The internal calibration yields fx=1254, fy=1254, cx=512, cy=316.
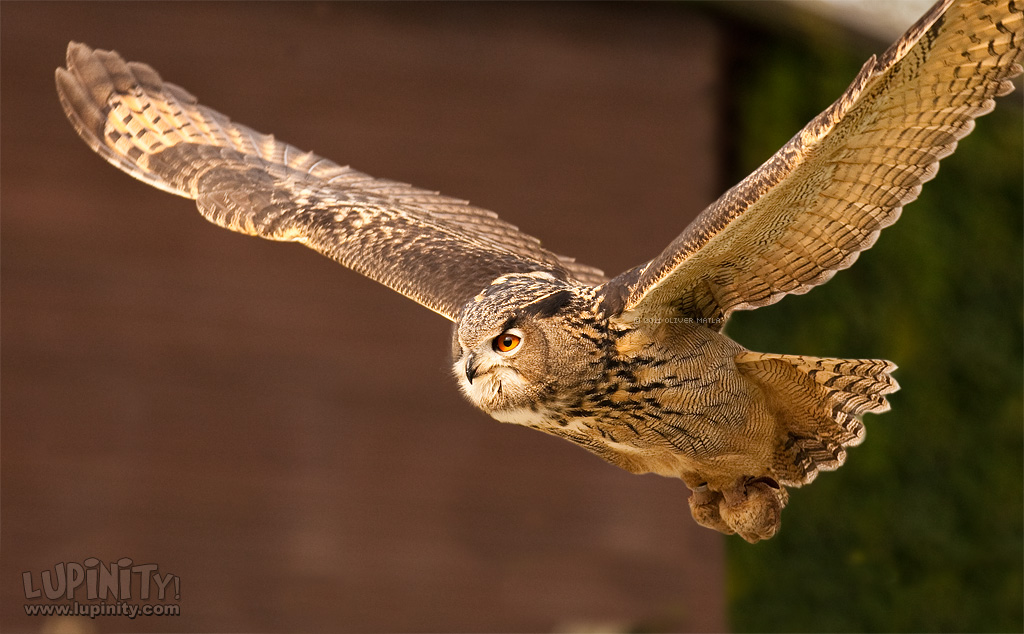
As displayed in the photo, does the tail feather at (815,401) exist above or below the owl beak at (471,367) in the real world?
below

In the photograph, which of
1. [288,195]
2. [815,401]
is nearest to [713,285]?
[815,401]

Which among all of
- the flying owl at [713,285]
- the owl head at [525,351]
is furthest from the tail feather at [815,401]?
the owl head at [525,351]

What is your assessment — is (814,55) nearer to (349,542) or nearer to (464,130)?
(464,130)

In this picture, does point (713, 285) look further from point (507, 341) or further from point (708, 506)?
point (708, 506)

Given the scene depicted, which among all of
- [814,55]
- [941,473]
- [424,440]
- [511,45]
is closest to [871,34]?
[814,55]

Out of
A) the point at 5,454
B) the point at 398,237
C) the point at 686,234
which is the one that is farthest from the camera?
the point at 5,454

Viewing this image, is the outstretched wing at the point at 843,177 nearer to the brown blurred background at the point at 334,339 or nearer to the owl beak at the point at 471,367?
the owl beak at the point at 471,367
